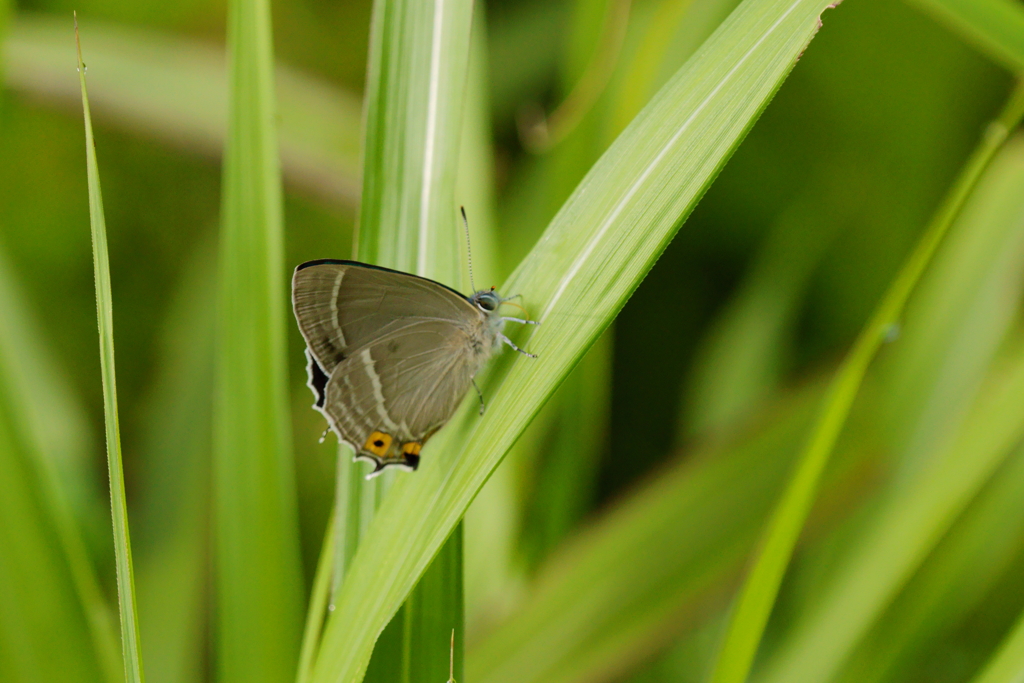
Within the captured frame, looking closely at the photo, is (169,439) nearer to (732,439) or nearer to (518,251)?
(518,251)

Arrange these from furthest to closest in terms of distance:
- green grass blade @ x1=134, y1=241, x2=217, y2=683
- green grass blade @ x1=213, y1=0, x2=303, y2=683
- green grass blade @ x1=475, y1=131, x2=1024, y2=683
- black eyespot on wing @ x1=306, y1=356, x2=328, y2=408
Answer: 1. green grass blade @ x1=134, y1=241, x2=217, y2=683
2. green grass blade @ x1=475, y1=131, x2=1024, y2=683
3. black eyespot on wing @ x1=306, y1=356, x2=328, y2=408
4. green grass blade @ x1=213, y1=0, x2=303, y2=683

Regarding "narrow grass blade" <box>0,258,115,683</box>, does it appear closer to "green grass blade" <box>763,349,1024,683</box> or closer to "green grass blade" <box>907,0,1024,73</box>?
"green grass blade" <box>763,349,1024,683</box>

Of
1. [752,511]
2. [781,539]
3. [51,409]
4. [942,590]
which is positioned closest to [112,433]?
[781,539]

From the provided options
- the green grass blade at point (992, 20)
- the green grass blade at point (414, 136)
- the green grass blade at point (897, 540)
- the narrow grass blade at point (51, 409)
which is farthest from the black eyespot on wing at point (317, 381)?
the green grass blade at point (992, 20)

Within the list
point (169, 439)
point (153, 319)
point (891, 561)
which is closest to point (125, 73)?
point (153, 319)

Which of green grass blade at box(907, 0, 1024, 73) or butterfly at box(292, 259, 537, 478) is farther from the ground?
green grass blade at box(907, 0, 1024, 73)

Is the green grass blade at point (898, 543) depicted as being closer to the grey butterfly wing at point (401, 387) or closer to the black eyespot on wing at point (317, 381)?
the grey butterfly wing at point (401, 387)

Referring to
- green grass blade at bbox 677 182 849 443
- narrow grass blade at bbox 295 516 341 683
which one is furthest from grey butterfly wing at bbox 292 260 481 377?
green grass blade at bbox 677 182 849 443

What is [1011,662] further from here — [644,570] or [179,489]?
[179,489]
